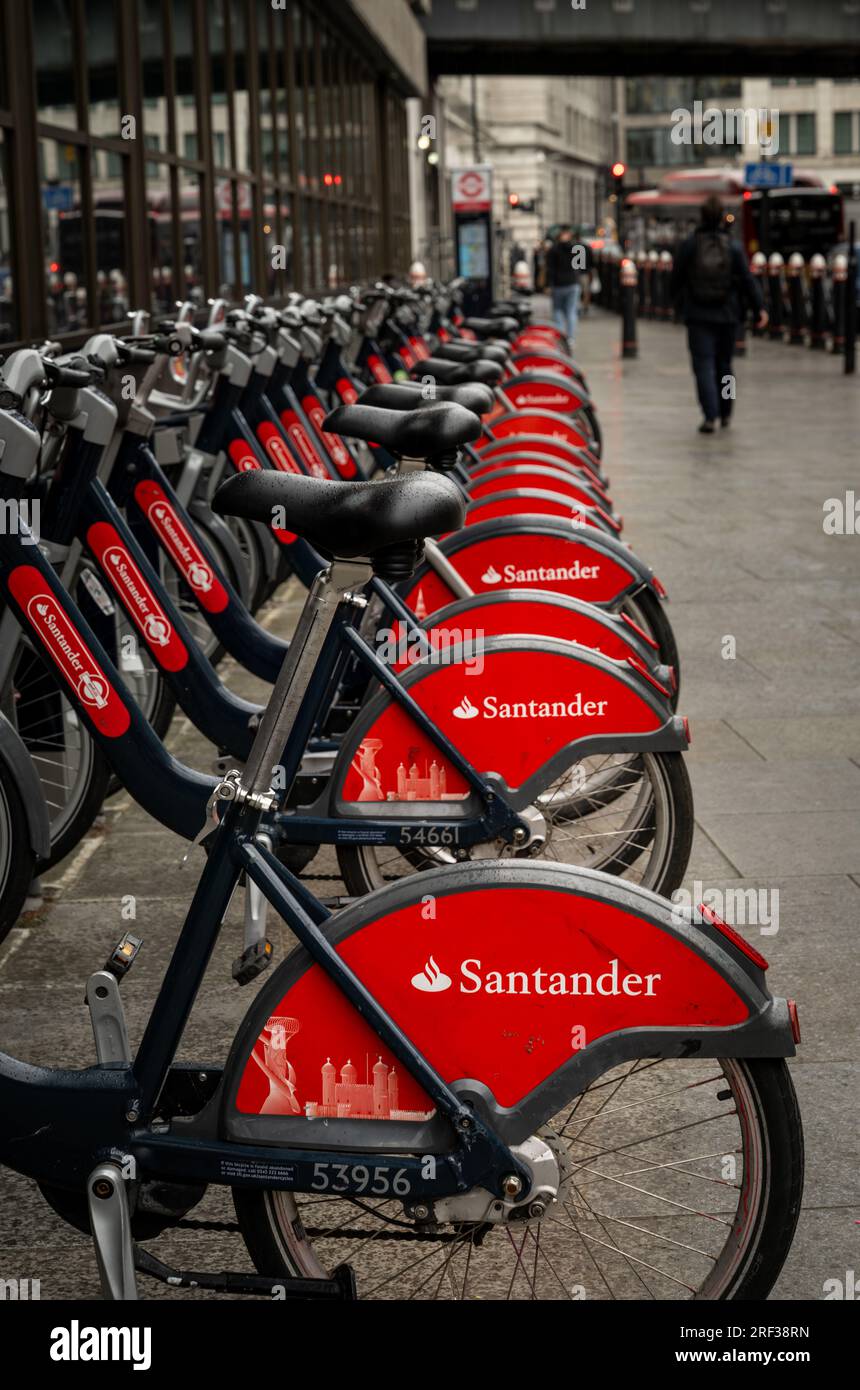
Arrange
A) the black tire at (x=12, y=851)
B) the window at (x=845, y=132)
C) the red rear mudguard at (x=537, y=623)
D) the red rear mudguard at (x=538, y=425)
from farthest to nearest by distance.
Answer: the window at (x=845, y=132)
the red rear mudguard at (x=538, y=425)
the red rear mudguard at (x=537, y=623)
the black tire at (x=12, y=851)

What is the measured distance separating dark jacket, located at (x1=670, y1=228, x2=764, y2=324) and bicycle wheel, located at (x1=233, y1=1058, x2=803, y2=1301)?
1310cm

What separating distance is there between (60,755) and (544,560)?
4.39 ft

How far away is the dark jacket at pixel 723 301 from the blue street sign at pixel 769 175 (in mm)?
33302

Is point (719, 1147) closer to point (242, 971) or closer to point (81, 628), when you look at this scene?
point (242, 971)

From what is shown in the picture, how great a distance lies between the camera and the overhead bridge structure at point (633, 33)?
32.3 m

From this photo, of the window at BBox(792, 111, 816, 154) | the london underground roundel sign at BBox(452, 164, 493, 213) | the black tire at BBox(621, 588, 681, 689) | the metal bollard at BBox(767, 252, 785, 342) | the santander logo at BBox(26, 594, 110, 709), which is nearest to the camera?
the santander logo at BBox(26, 594, 110, 709)

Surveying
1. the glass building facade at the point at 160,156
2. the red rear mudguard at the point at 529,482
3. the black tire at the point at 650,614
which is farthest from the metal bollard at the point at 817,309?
the black tire at the point at 650,614

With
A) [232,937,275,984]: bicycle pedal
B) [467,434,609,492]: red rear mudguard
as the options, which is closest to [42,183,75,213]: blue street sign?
[467,434,609,492]: red rear mudguard

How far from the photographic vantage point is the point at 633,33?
33469 millimetres

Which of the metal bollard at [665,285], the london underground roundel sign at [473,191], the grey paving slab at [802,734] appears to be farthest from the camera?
the metal bollard at [665,285]

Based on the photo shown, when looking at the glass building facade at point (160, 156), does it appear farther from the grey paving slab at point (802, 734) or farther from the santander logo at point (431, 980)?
the santander logo at point (431, 980)

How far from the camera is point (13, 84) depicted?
228 inches

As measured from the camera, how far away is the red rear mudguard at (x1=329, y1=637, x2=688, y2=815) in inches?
151

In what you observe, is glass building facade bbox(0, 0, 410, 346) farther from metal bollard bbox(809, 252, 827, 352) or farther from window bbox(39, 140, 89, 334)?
metal bollard bbox(809, 252, 827, 352)
